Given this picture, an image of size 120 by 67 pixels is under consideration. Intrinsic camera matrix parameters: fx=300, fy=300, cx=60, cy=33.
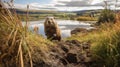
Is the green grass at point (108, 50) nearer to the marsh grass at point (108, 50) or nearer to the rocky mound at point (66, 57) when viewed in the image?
the marsh grass at point (108, 50)

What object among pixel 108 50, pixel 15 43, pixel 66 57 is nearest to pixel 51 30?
pixel 66 57

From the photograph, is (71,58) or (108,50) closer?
(108,50)

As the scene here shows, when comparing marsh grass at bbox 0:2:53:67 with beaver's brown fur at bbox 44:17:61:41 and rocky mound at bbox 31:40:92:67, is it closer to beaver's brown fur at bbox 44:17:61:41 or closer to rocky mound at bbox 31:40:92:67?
rocky mound at bbox 31:40:92:67

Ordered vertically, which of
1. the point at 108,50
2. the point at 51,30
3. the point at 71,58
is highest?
the point at 51,30

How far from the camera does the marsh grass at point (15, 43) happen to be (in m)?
5.64

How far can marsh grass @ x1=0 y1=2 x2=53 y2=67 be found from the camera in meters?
5.64

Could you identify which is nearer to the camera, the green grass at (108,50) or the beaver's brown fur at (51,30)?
the green grass at (108,50)

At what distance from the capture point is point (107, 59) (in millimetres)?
6180

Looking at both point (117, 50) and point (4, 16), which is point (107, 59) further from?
point (4, 16)

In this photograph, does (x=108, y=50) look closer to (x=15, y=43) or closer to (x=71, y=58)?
(x=71, y=58)

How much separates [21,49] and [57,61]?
0.85m

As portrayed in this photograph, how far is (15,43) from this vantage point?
18.9 ft

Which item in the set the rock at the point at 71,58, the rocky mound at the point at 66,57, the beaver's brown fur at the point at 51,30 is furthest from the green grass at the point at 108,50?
the beaver's brown fur at the point at 51,30

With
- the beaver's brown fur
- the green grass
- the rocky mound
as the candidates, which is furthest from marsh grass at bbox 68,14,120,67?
the beaver's brown fur
